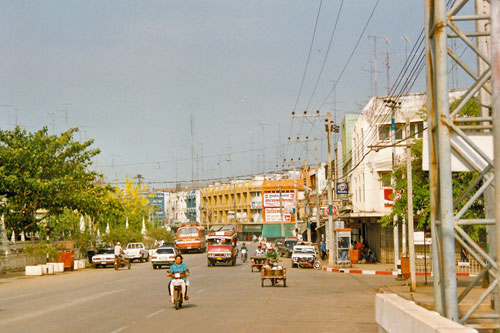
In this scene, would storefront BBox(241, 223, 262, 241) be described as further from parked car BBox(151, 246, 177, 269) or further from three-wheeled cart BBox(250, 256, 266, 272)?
three-wheeled cart BBox(250, 256, 266, 272)

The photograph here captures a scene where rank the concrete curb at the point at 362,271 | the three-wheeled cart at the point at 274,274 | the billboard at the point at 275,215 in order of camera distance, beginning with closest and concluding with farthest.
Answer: the three-wheeled cart at the point at 274,274 → the concrete curb at the point at 362,271 → the billboard at the point at 275,215

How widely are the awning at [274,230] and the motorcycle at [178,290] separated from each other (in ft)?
388

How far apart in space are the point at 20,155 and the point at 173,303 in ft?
105

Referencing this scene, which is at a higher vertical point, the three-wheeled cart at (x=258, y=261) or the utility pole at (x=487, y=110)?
the utility pole at (x=487, y=110)

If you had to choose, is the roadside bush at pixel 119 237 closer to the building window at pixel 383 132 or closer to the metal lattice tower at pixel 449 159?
the building window at pixel 383 132

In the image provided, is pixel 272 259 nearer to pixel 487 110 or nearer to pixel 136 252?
pixel 487 110

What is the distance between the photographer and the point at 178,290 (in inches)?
836

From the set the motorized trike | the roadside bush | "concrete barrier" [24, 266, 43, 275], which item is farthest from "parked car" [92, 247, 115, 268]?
the roadside bush

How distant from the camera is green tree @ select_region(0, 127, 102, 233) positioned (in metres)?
49.5

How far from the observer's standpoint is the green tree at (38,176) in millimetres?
49500

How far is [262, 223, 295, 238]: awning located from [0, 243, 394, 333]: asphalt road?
354 ft

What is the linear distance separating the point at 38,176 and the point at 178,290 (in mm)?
33554

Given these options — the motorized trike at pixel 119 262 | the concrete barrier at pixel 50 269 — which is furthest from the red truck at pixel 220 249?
the concrete barrier at pixel 50 269

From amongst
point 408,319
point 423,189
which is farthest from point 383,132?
point 408,319
